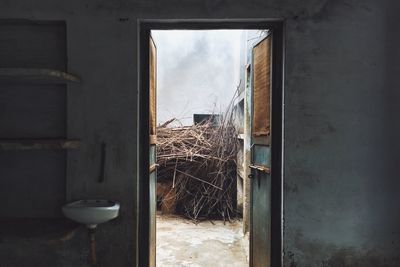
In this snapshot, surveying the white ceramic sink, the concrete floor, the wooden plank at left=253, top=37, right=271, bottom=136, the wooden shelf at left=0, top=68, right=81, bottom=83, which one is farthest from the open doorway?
the white ceramic sink

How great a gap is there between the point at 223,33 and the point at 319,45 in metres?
5.59

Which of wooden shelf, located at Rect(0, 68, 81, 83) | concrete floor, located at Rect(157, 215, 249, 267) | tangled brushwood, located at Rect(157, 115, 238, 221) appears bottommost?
concrete floor, located at Rect(157, 215, 249, 267)

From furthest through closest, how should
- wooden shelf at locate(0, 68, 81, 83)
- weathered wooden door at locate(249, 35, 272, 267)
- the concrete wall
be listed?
weathered wooden door at locate(249, 35, 272, 267) → the concrete wall → wooden shelf at locate(0, 68, 81, 83)

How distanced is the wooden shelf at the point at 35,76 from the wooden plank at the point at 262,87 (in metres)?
1.32

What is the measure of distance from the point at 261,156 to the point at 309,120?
55 cm

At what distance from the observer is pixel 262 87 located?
2.54 metres

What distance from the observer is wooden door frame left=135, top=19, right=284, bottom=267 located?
224 centimetres

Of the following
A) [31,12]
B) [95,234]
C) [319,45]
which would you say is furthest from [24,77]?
[319,45]

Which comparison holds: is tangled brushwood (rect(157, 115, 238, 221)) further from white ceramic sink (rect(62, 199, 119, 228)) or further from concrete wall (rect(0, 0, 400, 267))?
white ceramic sink (rect(62, 199, 119, 228))

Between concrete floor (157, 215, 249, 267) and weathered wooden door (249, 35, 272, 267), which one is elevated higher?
weathered wooden door (249, 35, 272, 267)

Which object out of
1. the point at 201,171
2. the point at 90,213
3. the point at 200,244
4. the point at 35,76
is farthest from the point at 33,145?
the point at 201,171

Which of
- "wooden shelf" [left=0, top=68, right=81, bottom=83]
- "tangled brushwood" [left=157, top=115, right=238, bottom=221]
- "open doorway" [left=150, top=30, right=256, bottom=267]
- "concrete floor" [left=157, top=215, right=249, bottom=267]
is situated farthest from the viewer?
"tangled brushwood" [left=157, top=115, right=238, bottom=221]

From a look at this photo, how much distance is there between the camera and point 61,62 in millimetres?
2270

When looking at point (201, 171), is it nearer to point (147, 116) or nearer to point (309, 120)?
point (147, 116)
